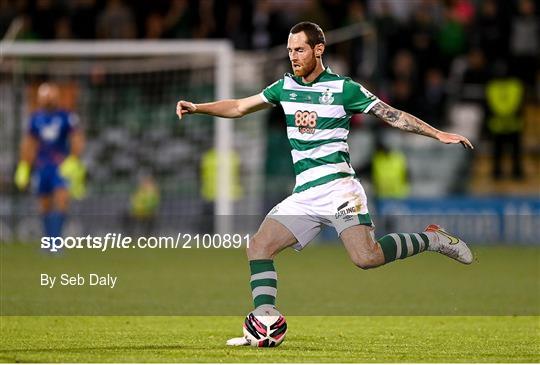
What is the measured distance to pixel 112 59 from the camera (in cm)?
2394

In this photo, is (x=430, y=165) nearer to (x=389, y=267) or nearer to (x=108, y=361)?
(x=389, y=267)

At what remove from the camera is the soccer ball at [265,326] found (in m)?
8.55

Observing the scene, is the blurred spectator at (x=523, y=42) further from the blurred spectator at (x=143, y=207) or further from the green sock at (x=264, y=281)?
Answer: the green sock at (x=264, y=281)

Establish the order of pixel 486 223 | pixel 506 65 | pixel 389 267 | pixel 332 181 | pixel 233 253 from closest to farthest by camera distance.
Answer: pixel 332 181 → pixel 389 267 → pixel 233 253 → pixel 486 223 → pixel 506 65

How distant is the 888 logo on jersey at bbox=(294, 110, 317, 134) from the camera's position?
28.8ft

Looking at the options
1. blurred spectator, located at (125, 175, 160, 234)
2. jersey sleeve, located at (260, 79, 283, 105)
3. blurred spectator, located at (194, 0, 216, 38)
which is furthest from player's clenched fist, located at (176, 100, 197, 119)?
blurred spectator, located at (194, 0, 216, 38)

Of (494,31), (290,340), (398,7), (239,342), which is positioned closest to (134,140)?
(398,7)

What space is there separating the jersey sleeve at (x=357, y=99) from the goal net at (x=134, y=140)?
1348 centimetres

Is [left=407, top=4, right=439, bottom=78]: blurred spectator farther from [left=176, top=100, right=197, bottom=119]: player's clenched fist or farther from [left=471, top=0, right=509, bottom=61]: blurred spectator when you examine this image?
[left=176, top=100, right=197, bottom=119]: player's clenched fist

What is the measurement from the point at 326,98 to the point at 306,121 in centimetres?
21

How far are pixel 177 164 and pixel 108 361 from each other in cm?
1520

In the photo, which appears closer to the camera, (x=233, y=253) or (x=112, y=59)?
(x=233, y=253)

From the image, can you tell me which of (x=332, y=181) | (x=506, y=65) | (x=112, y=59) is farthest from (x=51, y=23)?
(x=332, y=181)

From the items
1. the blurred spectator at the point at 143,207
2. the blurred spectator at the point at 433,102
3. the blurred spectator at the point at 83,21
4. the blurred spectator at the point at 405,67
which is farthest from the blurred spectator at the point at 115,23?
the blurred spectator at the point at 433,102
